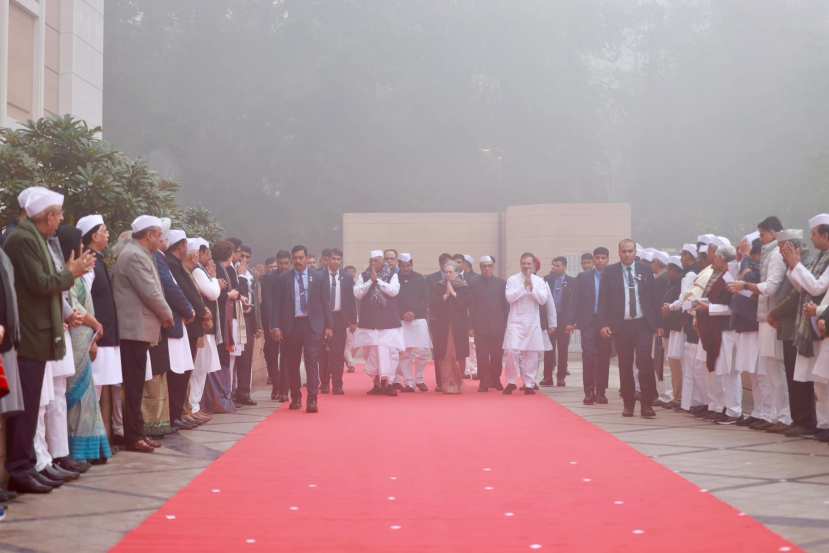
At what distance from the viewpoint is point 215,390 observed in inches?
496

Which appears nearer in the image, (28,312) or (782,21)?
(28,312)

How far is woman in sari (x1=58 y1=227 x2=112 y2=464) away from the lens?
7645 mm

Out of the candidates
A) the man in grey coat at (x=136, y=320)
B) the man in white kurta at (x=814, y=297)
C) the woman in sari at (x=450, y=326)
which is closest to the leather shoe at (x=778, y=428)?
the man in white kurta at (x=814, y=297)

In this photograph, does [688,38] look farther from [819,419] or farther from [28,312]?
[28,312]

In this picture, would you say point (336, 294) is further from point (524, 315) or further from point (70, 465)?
point (70, 465)

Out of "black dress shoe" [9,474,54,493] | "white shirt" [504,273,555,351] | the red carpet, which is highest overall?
"white shirt" [504,273,555,351]

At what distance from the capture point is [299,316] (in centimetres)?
1276

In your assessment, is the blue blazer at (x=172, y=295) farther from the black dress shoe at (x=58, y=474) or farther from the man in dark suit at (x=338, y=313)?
the man in dark suit at (x=338, y=313)

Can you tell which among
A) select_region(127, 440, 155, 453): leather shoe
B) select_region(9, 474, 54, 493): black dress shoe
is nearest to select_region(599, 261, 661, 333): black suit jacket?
select_region(127, 440, 155, 453): leather shoe

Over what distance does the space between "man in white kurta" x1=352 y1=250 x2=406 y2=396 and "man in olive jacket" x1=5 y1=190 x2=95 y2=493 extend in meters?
8.75

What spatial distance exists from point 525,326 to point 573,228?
11.7 meters

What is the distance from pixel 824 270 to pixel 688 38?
41437 millimetres

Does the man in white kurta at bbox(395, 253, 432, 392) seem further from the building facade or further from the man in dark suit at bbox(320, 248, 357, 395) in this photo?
the building facade

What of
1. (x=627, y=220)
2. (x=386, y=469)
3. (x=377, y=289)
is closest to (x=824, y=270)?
(x=386, y=469)
